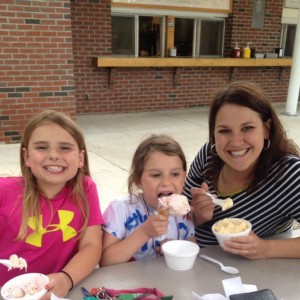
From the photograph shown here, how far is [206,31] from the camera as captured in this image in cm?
819

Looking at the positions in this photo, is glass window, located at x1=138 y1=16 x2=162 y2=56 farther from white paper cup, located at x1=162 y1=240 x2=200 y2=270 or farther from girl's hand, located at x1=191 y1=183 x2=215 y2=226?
white paper cup, located at x1=162 y1=240 x2=200 y2=270

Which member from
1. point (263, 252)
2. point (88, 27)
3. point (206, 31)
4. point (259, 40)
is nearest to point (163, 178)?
point (263, 252)

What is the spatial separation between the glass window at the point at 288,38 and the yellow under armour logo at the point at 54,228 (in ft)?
28.7

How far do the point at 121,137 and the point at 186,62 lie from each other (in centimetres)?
253

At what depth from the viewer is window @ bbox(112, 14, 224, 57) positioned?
734 centimetres

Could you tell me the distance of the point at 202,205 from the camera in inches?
66.8

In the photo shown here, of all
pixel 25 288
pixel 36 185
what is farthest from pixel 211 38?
pixel 25 288

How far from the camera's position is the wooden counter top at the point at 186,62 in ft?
22.5

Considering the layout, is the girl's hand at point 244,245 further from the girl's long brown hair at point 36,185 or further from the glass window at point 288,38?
the glass window at point 288,38

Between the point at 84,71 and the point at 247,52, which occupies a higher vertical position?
the point at 247,52

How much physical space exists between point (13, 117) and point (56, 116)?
3.98m

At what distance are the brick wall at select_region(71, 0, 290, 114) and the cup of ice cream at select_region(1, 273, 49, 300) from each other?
6259 millimetres

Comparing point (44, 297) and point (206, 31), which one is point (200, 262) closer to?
point (44, 297)

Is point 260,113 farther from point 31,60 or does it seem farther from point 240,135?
point 31,60
